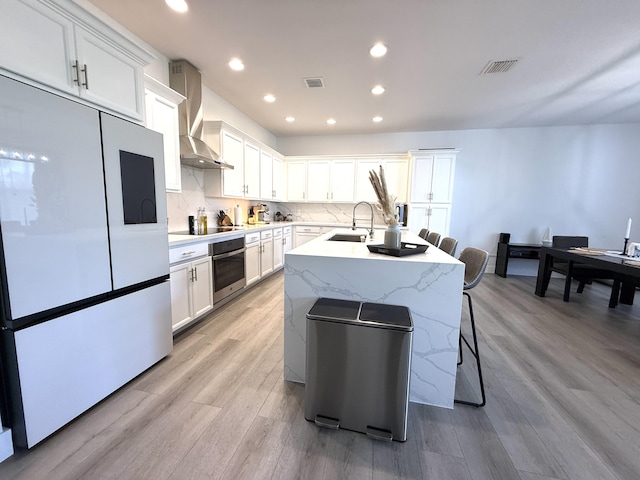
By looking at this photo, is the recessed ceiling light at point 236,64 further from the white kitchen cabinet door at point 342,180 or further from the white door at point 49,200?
the white kitchen cabinet door at point 342,180

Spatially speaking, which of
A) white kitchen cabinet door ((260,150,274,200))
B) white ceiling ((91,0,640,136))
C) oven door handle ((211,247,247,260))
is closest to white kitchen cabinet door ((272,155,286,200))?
white kitchen cabinet door ((260,150,274,200))

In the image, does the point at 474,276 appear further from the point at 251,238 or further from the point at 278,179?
the point at 278,179

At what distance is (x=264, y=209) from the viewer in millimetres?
5234

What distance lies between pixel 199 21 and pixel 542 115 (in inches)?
203

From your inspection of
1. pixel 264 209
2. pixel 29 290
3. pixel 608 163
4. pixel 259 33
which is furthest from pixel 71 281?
pixel 608 163

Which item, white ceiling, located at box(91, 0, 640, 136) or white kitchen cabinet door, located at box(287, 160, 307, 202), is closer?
white ceiling, located at box(91, 0, 640, 136)

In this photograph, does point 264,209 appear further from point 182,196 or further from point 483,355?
point 483,355

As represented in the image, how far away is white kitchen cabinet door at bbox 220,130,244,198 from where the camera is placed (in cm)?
343

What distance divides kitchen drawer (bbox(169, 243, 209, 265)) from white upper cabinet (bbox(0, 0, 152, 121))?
108 cm

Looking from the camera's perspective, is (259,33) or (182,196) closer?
(259,33)

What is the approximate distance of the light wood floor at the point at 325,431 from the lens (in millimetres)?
1257

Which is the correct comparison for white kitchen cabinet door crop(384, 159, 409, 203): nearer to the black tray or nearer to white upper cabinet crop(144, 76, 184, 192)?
the black tray

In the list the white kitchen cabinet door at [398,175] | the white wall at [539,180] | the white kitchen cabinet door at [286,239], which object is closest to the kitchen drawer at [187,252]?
the white kitchen cabinet door at [286,239]

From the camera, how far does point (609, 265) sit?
2855 millimetres
